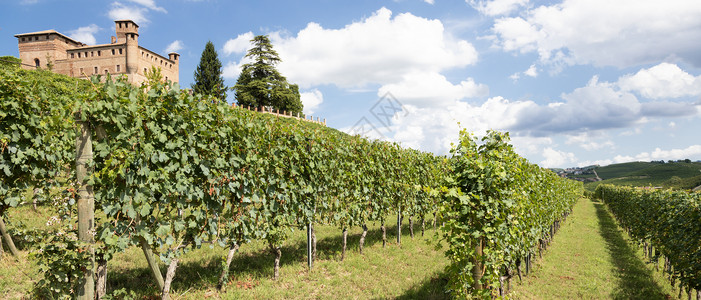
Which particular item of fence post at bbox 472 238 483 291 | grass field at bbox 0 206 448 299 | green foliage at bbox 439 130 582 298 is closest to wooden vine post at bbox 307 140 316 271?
grass field at bbox 0 206 448 299

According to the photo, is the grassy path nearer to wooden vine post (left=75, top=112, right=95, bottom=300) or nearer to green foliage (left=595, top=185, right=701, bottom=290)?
green foliage (left=595, top=185, right=701, bottom=290)

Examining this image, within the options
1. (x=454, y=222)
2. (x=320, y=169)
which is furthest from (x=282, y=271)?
(x=454, y=222)

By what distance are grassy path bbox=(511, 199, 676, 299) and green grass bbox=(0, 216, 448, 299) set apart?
2196mm

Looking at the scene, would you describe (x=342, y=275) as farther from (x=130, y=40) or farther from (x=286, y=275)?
(x=130, y=40)

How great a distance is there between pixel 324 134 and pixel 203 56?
58.0 meters

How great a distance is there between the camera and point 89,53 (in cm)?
5919

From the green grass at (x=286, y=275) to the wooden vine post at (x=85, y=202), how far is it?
0.83 metres

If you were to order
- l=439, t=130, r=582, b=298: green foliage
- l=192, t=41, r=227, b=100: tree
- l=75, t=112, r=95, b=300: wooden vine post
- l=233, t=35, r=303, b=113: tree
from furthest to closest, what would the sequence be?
l=192, t=41, r=227, b=100: tree < l=233, t=35, r=303, b=113: tree < l=439, t=130, r=582, b=298: green foliage < l=75, t=112, r=95, b=300: wooden vine post

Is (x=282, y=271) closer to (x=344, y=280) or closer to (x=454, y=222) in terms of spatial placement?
(x=344, y=280)

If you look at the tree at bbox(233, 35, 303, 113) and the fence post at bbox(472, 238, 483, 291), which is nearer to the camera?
the fence post at bbox(472, 238, 483, 291)

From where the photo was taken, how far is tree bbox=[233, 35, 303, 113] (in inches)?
1709

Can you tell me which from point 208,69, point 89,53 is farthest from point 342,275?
point 89,53

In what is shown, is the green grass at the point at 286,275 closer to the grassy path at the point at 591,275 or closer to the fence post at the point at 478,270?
the fence post at the point at 478,270

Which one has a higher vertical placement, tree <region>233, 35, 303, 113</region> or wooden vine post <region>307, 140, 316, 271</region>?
tree <region>233, 35, 303, 113</region>
